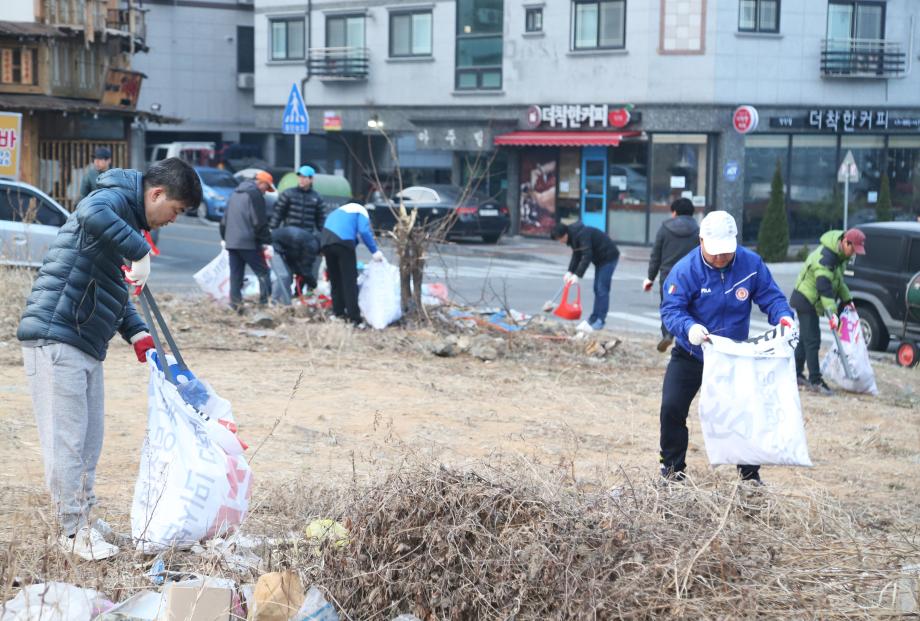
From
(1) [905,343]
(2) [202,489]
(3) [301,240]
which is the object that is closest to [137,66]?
(3) [301,240]

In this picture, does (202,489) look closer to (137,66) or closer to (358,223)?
(358,223)

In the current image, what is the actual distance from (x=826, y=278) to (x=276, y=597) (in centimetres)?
741

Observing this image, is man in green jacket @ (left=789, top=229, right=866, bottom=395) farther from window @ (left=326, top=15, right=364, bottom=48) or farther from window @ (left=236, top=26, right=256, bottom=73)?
window @ (left=236, top=26, right=256, bottom=73)

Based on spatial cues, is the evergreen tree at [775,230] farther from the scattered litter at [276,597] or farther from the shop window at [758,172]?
the scattered litter at [276,597]

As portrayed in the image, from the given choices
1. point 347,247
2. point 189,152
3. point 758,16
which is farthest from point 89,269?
point 189,152

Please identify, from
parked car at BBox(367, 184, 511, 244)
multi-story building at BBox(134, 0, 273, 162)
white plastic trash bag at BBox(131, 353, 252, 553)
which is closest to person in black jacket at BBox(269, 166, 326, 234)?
white plastic trash bag at BBox(131, 353, 252, 553)

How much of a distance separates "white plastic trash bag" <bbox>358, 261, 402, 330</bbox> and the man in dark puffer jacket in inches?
286

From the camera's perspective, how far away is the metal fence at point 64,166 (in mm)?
26328

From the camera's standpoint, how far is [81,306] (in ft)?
16.3

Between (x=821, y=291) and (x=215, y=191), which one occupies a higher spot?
(x=821, y=291)

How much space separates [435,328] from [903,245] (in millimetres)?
5970

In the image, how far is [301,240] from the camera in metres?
13.6

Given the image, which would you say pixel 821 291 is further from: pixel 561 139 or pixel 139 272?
pixel 561 139

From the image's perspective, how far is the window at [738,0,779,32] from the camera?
2892cm
